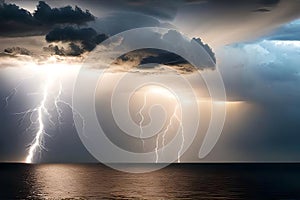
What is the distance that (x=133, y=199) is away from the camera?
94.7 meters

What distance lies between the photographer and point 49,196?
104500 mm

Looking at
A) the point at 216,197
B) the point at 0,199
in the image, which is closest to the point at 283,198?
the point at 216,197

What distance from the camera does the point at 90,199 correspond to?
9581 centimetres

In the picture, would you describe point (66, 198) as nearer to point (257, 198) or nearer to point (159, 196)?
point (159, 196)

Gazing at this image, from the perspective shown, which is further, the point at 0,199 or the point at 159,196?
the point at 159,196

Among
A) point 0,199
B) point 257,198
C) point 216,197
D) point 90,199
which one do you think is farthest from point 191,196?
point 0,199

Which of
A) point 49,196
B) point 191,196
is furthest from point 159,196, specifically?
point 49,196

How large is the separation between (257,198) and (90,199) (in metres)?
39.6

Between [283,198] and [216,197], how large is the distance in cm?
1581

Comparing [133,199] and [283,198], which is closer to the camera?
[133,199]

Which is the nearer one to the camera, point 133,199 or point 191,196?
point 133,199

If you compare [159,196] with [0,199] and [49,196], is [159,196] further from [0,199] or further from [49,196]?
[0,199]

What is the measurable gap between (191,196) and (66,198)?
29304 mm

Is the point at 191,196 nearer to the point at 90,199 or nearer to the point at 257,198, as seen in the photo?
the point at 257,198
